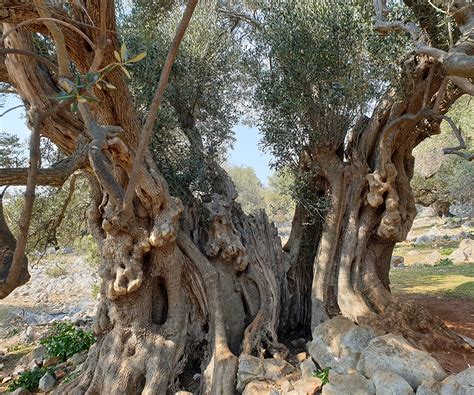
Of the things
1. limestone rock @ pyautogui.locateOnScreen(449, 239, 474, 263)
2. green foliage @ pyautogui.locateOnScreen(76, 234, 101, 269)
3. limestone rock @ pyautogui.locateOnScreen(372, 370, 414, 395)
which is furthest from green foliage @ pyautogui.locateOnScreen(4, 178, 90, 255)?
limestone rock @ pyautogui.locateOnScreen(449, 239, 474, 263)

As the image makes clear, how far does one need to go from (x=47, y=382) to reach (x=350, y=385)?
184 inches

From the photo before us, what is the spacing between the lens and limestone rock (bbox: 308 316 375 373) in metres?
3.97

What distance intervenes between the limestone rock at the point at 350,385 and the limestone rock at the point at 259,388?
1.93 feet

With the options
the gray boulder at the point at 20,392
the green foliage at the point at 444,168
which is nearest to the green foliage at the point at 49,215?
the gray boulder at the point at 20,392

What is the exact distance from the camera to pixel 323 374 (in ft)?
13.2

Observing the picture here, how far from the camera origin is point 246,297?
555 cm

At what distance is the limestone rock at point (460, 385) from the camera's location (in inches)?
117

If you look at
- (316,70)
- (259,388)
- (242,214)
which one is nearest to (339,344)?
(259,388)

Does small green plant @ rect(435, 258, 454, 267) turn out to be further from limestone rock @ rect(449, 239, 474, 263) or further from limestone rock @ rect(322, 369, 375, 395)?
limestone rock @ rect(322, 369, 375, 395)

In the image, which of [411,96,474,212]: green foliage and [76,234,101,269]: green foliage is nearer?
[76,234,101,269]: green foliage

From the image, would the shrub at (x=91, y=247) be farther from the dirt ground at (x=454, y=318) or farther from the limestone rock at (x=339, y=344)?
the dirt ground at (x=454, y=318)

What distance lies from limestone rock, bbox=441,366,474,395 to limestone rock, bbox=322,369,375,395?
628 mm

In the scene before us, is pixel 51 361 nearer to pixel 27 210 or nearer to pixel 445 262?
pixel 27 210

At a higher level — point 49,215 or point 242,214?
point 49,215
